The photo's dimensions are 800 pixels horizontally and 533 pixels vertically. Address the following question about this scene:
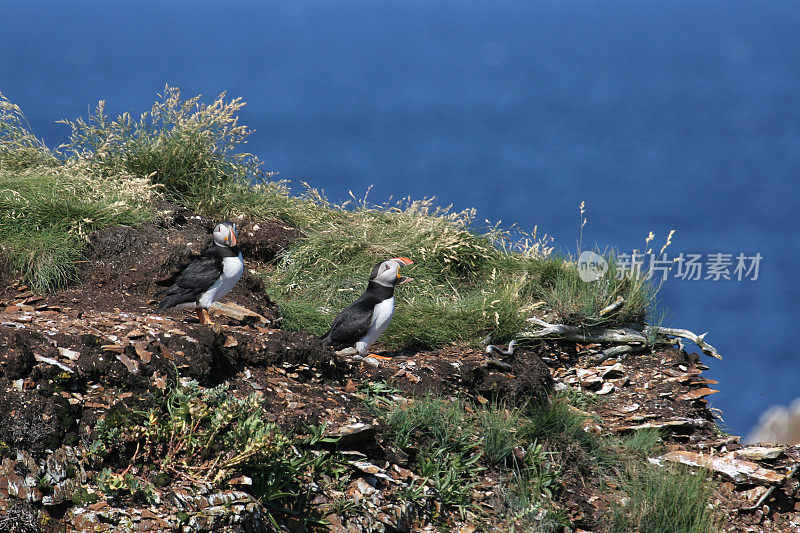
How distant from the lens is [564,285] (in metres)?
8.65

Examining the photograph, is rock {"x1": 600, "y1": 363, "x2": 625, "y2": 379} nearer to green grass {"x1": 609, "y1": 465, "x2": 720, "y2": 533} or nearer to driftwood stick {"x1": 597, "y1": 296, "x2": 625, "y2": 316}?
driftwood stick {"x1": 597, "y1": 296, "x2": 625, "y2": 316}

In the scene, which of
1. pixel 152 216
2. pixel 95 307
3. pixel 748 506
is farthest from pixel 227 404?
pixel 152 216

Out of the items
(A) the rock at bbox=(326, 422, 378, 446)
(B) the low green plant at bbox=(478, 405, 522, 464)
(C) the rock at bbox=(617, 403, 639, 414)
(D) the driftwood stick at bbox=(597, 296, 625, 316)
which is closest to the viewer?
(A) the rock at bbox=(326, 422, 378, 446)

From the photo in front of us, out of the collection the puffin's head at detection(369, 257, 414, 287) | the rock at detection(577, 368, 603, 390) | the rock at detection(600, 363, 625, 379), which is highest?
the rock at detection(600, 363, 625, 379)

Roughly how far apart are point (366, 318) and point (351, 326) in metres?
0.14

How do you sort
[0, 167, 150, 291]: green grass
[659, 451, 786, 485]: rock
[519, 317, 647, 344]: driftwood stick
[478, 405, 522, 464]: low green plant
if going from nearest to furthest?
1. [478, 405, 522, 464]: low green plant
2. [659, 451, 786, 485]: rock
3. [0, 167, 150, 291]: green grass
4. [519, 317, 647, 344]: driftwood stick

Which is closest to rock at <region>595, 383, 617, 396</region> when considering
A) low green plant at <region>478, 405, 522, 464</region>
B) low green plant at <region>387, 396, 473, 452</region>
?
low green plant at <region>478, 405, 522, 464</region>

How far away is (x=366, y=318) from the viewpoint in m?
6.31

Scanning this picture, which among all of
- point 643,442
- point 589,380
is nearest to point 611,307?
point 589,380

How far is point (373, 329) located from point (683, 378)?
3684mm

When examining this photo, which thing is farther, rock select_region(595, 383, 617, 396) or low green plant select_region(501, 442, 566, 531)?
rock select_region(595, 383, 617, 396)

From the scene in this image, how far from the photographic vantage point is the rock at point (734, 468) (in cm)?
608

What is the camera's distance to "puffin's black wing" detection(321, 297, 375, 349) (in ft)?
20.6

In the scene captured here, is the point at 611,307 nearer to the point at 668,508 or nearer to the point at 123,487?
the point at 668,508
